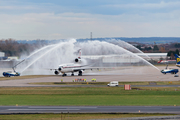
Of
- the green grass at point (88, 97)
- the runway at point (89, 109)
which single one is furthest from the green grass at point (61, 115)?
the green grass at point (88, 97)

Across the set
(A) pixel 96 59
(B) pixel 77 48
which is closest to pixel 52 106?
(B) pixel 77 48

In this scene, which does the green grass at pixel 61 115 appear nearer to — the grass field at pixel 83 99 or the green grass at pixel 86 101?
the grass field at pixel 83 99

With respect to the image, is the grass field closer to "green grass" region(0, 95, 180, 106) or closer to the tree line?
"green grass" region(0, 95, 180, 106)

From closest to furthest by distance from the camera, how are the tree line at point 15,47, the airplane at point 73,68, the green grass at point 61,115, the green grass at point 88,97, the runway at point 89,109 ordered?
the green grass at point 61,115
the runway at point 89,109
the green grass at point 88,97
the airplane at point 73,68
the tree line at point 15,47

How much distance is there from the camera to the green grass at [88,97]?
4288 cm

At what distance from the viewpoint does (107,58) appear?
122 m

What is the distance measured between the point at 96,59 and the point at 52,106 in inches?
3011

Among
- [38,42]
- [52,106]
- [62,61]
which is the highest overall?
[38,42]

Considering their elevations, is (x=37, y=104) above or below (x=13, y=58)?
below

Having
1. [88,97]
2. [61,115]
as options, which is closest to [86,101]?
[88,97]

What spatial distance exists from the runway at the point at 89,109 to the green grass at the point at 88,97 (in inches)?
138

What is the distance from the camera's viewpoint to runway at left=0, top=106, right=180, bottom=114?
35375mm

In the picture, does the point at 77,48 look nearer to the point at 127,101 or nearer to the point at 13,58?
the point at 13,58

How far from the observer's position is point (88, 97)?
160ft
